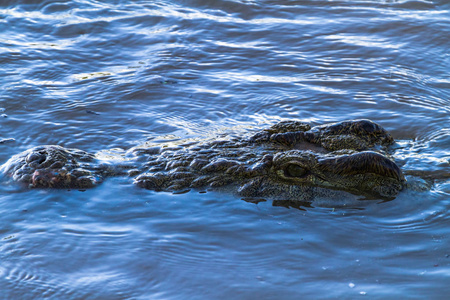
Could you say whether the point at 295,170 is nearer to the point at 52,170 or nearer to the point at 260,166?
the point at 260,166

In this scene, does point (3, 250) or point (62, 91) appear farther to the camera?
point (62, 91)

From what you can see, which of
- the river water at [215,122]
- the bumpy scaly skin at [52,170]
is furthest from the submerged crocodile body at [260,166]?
the river water at [215,122]

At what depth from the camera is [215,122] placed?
21.5ft

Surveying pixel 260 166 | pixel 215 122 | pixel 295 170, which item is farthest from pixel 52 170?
pixel 215 122

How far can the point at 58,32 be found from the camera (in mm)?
9688

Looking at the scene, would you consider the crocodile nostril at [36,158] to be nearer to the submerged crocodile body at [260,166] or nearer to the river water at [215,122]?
the submerged crocodile body at [260,166]

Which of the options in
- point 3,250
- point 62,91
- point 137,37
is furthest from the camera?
point 137,37

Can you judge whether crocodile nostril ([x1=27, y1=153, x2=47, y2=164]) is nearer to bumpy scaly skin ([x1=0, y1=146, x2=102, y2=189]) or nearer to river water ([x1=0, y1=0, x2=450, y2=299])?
bumpy scaly skin ([x1=0, y1=146, x2=102, y2=189])

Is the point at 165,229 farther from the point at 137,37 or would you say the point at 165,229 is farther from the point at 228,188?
the point at 137,37

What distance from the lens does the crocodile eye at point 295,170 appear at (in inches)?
180

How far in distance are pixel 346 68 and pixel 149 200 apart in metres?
4.20

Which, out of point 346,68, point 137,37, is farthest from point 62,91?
point 346,68

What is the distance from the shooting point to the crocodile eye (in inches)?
180

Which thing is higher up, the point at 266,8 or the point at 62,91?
the point at 266,8
